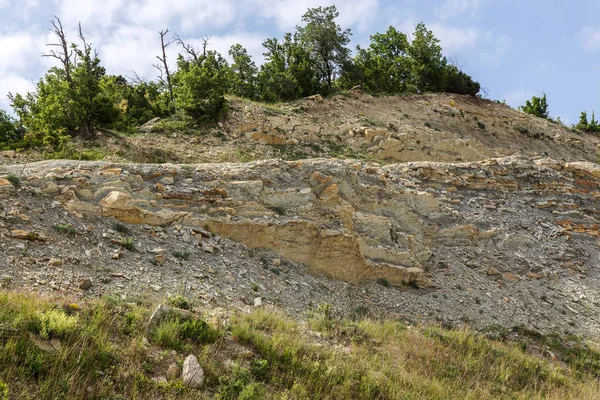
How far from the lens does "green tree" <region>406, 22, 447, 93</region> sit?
29.2 metres

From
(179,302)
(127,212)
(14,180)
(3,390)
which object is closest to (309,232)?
(127,212)

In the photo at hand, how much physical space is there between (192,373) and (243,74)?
24333mm

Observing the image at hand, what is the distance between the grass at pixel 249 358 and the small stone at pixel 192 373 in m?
0.08

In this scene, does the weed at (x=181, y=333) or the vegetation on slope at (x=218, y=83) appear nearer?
the weed at (x=181, y=333)

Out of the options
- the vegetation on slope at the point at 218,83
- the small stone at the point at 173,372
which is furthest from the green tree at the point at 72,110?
the small stone at the point at 173,372

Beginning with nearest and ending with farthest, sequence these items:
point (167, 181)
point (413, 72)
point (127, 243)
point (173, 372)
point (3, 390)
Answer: point (3, 390)
point (173, 372)
point (127, 243)
point (167, 181)
point (413, 72)

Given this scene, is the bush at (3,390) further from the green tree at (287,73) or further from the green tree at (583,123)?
the green tree at (583,123)

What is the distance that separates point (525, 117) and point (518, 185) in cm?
1562

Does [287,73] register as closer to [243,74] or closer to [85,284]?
[243,74]

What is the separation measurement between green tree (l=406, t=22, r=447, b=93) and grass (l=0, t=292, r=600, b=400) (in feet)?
81.3

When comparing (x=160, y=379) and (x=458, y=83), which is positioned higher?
(x=458, y=83)

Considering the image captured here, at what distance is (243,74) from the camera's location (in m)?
26.6

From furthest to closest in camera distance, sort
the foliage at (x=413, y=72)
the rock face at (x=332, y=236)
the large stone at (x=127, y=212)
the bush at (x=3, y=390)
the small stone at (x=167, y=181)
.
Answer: the foliage at (x=413, y=72), the small stone at (x=167, y=181), the large stone at (x=127, y=212), the rock face at (x=332, y=236), the bush at (x=3, y=390)

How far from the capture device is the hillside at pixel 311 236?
22.8 feet
